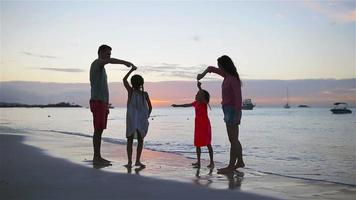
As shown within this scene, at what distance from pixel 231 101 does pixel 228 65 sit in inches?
24.9

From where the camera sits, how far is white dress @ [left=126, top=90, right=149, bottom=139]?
7.70 metres

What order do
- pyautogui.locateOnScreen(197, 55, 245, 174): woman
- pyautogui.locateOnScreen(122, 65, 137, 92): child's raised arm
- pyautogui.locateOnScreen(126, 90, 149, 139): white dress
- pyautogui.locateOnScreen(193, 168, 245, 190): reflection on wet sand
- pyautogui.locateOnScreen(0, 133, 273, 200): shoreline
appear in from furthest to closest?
pyautogui.locateOnScreen(126, 90, 149, 139): white dress
pyautogui.locateOnScreen(122, 65, 137, 92): child's raised arm
pyautogui.locateOnScreen(197, 55, 245, 174): woman
pyautogui.locateOnScreen(193, 168, 245, 190): reflection on wet sand
pyautogui.locateOnScreen(0, 133, 273, 200): shoreline

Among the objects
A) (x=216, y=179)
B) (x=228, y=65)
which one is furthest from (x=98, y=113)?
(x=216, y=179)

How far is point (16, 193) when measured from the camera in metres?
5.07

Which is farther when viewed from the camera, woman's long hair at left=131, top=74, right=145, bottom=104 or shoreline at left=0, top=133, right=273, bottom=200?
woman's long hair at left=131, top=74, right=145, bottom=104

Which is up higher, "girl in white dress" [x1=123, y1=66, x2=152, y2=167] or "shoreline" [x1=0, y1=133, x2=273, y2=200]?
"girl in white dress" [x1=123, y1=66, x2=152, y2=167]

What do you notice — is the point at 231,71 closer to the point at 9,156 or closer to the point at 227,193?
the point at 227,193

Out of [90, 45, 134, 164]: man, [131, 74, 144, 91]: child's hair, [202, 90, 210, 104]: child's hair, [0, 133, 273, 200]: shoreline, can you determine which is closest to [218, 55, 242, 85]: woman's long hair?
[202, 90, 210, 104]: child's hair

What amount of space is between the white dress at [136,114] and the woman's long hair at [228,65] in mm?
1618

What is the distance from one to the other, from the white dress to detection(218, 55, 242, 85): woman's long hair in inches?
63.7

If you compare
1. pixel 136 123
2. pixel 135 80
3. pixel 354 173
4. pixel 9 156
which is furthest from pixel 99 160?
pixel 354 173

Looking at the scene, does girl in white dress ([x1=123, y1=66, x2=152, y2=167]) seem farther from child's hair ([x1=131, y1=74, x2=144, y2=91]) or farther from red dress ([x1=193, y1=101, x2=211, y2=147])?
red dress ([x1=193, y1=101, x2=211, y2=147])

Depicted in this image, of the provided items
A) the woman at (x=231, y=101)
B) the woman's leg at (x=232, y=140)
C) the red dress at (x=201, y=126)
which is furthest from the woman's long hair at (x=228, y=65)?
the red dress at (x=201, y=126)

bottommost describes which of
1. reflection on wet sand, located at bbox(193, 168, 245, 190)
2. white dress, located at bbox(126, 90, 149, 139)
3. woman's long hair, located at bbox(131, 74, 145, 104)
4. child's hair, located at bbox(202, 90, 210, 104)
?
reflection on wet sand, located at bbox(193, 168, 245, 190)
